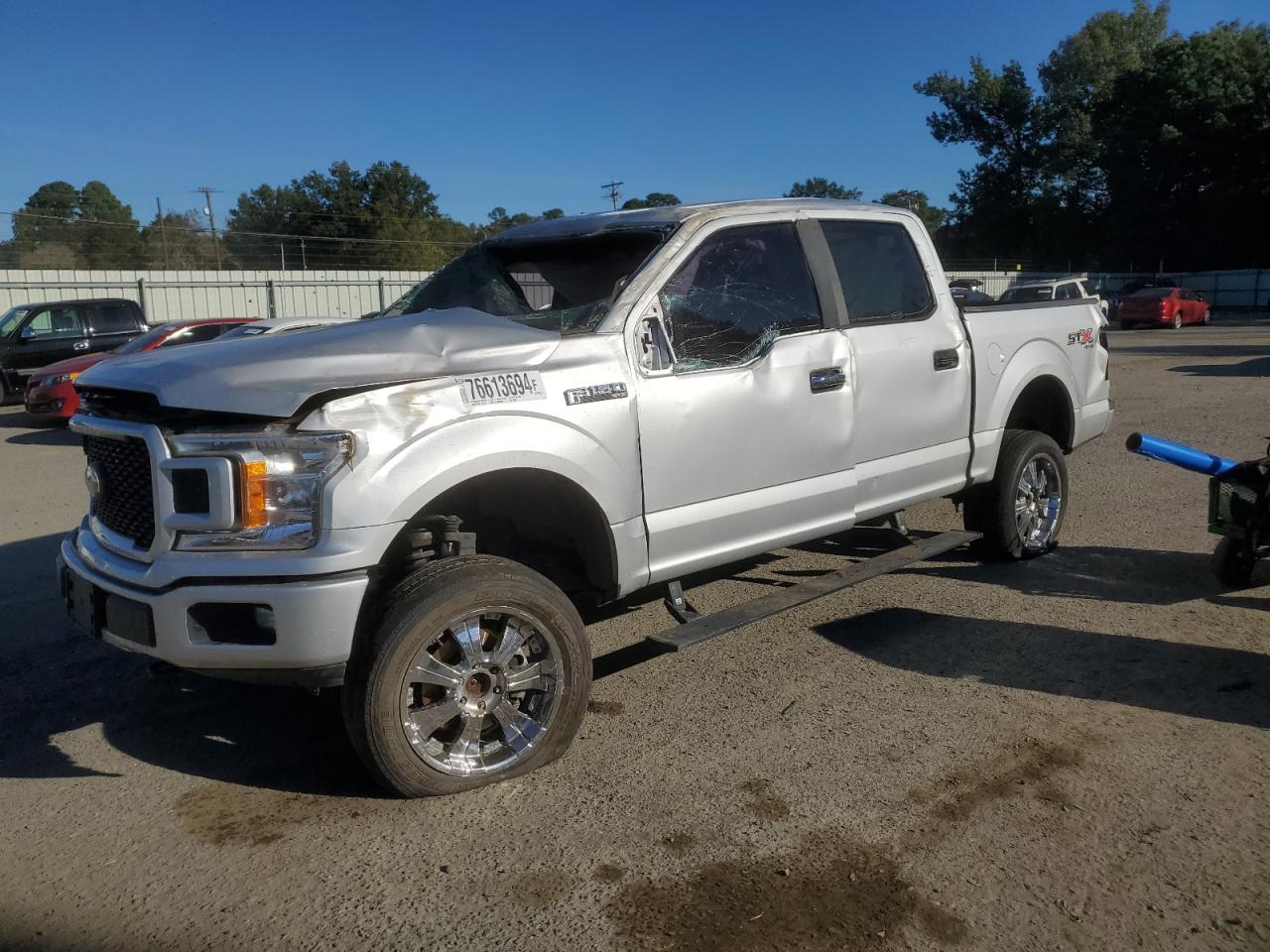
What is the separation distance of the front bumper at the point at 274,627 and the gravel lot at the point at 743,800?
1.89 feet

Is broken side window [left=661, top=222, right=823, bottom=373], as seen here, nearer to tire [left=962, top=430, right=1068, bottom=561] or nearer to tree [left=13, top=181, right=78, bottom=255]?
tire [left=962, top=430, right=1068, bottom=561]

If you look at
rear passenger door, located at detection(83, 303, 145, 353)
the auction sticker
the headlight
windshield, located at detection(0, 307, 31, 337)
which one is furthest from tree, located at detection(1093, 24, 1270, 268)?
the headlight

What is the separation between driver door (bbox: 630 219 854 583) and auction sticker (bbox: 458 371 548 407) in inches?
18.9

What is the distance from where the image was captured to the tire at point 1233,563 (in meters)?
5.57

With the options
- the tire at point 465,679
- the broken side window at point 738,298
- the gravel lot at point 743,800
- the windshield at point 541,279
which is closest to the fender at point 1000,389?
the gravel lot at point 743,800

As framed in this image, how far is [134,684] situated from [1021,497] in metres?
4.82

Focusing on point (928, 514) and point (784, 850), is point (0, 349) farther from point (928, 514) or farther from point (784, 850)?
point (784, 850)

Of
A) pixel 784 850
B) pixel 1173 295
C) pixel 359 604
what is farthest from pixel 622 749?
pixel 1173 295

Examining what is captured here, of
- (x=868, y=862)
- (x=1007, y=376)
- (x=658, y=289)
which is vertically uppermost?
(x=658, y=289)

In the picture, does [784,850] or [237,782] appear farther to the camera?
[237,782]

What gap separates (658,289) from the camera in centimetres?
434

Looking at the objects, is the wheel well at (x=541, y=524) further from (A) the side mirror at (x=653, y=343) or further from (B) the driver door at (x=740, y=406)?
(A) the side mirror at (x=653, y=343)

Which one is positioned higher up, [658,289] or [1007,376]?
[658,289]

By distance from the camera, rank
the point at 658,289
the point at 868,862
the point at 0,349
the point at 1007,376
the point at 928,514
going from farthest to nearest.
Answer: the point at 0,349, the point at 928,514, the point at 1007,376, the point at 658,289, the point at 868,862
